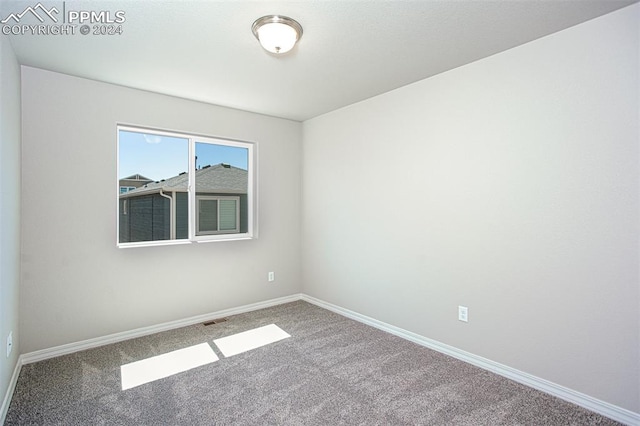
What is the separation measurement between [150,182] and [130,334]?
1536 mm

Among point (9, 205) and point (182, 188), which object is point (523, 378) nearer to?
point (182, 188)

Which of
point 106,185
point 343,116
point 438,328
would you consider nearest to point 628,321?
point 438,328

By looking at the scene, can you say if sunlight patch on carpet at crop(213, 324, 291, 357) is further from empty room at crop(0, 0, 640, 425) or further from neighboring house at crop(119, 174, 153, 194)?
neighboring house at crop(119, 174, 153, 194)

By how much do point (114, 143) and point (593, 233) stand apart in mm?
3922

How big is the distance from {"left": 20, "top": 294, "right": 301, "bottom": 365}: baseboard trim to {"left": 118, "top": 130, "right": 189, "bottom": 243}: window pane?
0.91m

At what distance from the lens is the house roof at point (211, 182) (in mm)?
3457

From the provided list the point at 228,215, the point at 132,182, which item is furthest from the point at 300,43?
the point at 228,215

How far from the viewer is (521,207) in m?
2.38

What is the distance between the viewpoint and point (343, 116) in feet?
12.7

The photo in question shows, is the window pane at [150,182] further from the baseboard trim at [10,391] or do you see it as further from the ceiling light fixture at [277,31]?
the ceiling light fixture at [277,31]

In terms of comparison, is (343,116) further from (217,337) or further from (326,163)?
(217,337)

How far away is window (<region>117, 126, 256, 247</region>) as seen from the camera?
3.30 m

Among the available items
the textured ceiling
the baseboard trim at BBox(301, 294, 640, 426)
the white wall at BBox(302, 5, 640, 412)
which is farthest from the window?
the baseboard trim at BBox(301, 294, 640, 426)

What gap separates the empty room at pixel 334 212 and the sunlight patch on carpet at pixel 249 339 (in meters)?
0.02
